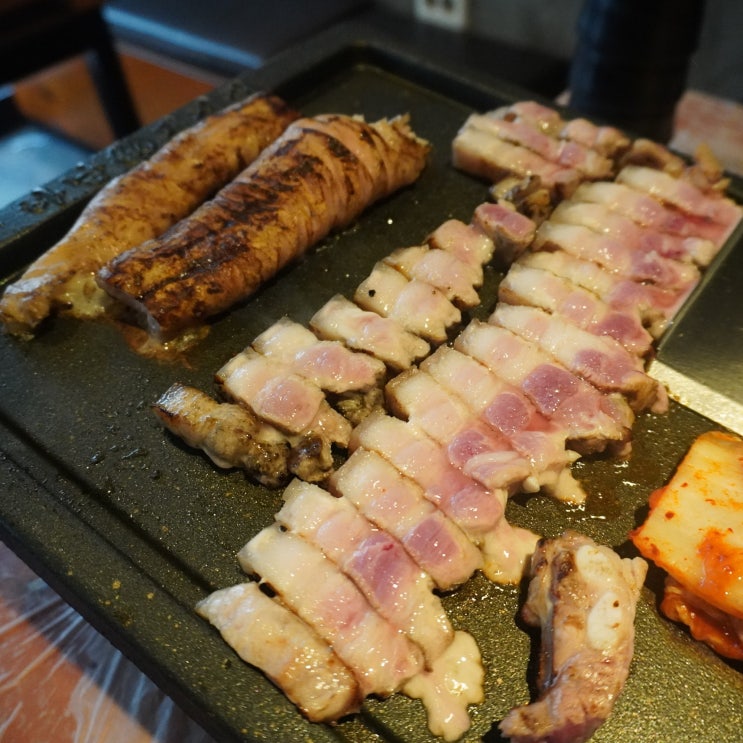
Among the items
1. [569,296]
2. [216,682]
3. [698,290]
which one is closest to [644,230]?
[698,290]

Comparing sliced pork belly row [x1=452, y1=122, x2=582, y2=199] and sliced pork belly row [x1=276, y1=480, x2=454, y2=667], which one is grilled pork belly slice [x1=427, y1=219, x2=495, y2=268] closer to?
sliced pork belly row [x1=452, y1=122, x2=582, y2=199]

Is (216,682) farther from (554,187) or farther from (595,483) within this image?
(554,187)

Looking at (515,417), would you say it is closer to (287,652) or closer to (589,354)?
(589,354)

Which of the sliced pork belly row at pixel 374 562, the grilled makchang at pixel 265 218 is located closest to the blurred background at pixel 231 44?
the grilled makchang at pixel 265 218

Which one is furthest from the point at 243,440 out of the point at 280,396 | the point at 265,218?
the point at 265,218

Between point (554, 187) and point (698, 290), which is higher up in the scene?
point (554, 187)

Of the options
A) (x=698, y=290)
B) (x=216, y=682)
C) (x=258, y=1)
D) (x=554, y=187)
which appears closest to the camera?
(x=216, y=682)

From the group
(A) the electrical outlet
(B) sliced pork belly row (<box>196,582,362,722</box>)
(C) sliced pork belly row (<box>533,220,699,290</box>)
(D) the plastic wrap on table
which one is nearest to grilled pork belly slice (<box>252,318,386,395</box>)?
(B) sliced pork belly row (<box>196,582,362,722</box>)
